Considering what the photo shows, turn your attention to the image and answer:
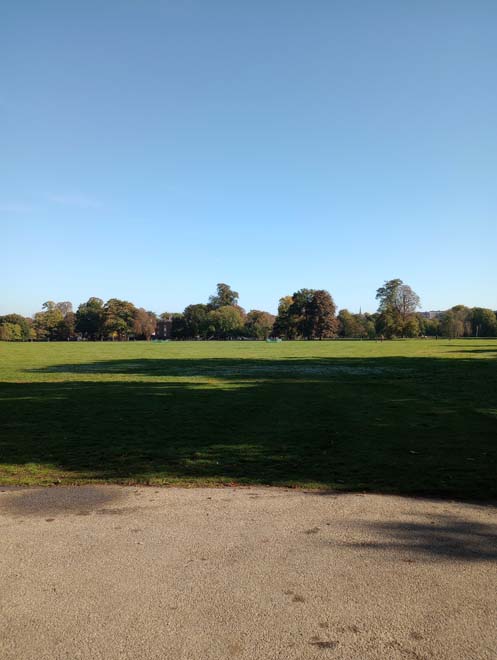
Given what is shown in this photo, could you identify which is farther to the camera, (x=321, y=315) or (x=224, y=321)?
(x=224, y=321)

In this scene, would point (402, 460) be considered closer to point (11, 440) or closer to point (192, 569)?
point (192, 569)

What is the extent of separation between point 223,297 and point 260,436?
181476mm

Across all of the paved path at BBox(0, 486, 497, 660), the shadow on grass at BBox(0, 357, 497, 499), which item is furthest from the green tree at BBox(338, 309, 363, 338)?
the paved path at BBox(0, 486, 497, 660)

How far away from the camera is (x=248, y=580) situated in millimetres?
3838

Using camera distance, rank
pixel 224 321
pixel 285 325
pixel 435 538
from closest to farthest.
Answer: pixel 435 538 < pixel 285 325 < pixel 224 321

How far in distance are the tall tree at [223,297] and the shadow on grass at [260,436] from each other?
171m

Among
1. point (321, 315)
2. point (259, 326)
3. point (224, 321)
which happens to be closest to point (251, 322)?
point (259, 326)

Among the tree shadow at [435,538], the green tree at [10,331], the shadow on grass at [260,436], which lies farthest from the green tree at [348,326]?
the tree shadow at [435,538]

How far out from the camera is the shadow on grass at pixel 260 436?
702 cm

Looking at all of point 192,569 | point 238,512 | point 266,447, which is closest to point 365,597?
point 192,569

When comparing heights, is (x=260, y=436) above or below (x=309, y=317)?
below

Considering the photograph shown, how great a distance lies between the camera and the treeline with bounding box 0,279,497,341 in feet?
449

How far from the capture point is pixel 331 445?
9055mm

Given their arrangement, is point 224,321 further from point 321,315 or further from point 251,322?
point 321,315
